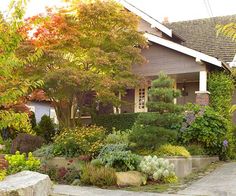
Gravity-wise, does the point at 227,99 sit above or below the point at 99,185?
above

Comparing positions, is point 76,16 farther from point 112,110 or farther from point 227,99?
point 227,99

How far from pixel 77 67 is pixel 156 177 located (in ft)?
18.6

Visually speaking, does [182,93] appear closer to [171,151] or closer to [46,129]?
[46,129]

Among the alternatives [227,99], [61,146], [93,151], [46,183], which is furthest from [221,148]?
[46,183]

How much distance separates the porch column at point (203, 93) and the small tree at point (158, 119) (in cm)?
346

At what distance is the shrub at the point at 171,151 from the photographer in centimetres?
1181

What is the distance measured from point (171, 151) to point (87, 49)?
5.22 meters

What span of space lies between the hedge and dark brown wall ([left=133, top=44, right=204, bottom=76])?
79.2 inches

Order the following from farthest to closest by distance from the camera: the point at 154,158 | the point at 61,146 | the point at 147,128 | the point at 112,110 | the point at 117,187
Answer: the point at 112,110 < the point at 61,146 < the point at 147,128 < the point at 154,158 < the point at 117,187

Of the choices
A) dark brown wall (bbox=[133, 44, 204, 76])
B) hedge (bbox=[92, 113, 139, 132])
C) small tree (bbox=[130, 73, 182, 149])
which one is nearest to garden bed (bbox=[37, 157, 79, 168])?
small tree (bbox=[130, 73, 182, 149])

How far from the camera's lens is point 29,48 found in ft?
44.4

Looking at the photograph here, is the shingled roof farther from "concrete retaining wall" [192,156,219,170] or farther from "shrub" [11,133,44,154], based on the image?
"shrub" [11,133,44,154]

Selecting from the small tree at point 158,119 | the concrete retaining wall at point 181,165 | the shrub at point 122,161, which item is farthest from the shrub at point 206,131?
the shrub at point 122,161

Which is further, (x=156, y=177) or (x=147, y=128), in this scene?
(x=147, y=128)
